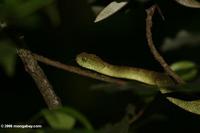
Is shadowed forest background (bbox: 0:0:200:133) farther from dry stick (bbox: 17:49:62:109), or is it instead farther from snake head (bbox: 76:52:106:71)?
dry stick (bbox: 17:49:62:109)

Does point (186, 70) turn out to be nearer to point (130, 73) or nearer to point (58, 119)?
point (130, 73)

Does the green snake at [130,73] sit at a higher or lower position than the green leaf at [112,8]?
lower

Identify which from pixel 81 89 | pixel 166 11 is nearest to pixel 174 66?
pixel 166 11

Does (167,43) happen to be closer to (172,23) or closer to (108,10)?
(172,23)

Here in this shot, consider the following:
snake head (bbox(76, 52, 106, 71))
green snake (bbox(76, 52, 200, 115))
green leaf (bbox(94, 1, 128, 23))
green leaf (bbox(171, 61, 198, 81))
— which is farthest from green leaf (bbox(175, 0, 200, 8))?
snake head (bbox(76, 52, 106, 71))

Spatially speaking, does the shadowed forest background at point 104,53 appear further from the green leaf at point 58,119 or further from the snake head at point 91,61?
the green leaf at point 58,119

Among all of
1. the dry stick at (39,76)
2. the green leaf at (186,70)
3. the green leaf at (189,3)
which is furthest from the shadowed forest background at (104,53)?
the dry stick at (39,76)

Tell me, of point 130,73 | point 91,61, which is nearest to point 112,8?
point 130,73
